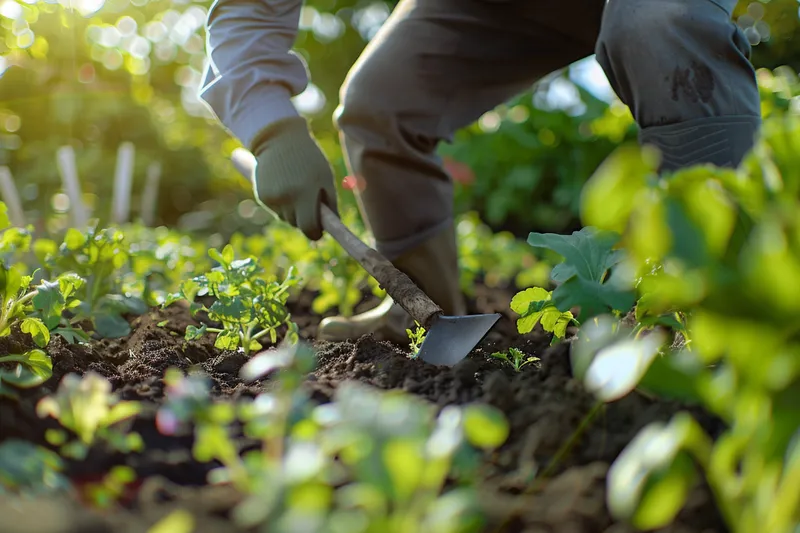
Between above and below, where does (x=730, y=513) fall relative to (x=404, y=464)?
below

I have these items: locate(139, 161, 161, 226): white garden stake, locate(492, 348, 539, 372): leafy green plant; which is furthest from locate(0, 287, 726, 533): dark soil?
locate(139, 161, 161, 226): white garden stake

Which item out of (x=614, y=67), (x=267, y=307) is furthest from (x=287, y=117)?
(x=614, y=67)

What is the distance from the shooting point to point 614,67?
180 cm

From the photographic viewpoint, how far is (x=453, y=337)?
1764mm

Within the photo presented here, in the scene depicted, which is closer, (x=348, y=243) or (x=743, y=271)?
(x=743, y=271)

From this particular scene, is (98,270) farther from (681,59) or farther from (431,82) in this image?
(681,59)

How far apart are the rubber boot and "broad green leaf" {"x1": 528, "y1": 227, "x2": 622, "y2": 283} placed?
104cm

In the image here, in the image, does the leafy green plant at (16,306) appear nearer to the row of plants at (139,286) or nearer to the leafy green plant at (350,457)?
the row of plants at (139,286)

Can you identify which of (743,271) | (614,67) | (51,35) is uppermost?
(743,271)

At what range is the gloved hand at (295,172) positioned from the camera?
2.18m

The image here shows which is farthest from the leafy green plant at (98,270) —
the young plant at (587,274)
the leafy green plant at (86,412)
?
the young plant at (587,274)

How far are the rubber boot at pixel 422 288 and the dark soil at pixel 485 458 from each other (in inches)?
23.9

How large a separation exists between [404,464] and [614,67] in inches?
55.1

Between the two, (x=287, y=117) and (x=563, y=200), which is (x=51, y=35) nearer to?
(x=563, y=200)
